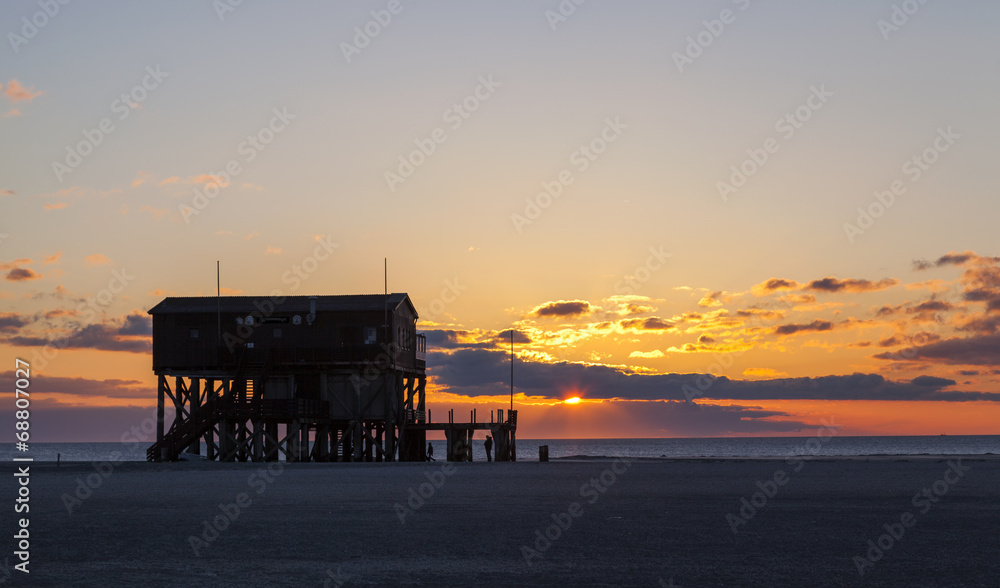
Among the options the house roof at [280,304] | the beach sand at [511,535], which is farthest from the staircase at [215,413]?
the beach sand at [511,535]

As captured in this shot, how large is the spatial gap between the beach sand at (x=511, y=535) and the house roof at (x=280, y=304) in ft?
87.0

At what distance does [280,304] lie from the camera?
61.0 m

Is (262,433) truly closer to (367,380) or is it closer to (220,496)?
(367,380)

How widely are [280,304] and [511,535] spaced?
44.0 m

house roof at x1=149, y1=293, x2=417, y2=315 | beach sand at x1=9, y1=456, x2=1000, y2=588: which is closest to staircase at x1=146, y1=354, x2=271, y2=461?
house roof at x1=149, y1=293, x2=417, y2=315

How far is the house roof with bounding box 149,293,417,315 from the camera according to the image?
60.1 meters

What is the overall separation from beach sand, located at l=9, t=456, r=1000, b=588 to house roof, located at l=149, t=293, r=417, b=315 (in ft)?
87.0

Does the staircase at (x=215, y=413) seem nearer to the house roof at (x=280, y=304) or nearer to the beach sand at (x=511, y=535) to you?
the house roof at (x=280, y=304)

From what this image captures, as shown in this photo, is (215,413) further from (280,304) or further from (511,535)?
(511,535)

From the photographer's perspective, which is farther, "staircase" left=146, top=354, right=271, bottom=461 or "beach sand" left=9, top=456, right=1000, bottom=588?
"staircase" left=146, top=354, right=271, bottom=461

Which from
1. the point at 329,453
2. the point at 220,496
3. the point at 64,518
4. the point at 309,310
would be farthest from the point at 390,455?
the point at 64,518

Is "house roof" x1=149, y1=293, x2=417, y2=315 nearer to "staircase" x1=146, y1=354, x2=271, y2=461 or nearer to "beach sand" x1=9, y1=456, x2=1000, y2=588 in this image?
"staircase" x1=146, y1=354, x2=271, y2=461

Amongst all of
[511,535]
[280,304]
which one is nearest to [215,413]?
[280,304]

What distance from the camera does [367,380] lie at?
6159 centimetres
